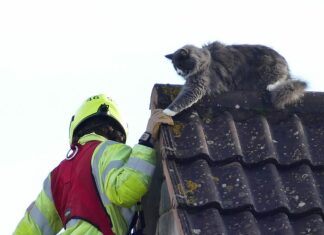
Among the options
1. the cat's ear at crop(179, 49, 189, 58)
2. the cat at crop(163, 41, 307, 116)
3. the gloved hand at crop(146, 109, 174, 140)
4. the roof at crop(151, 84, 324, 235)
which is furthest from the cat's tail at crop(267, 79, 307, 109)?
the cat's ear at crop(179, 49, 189, 58)

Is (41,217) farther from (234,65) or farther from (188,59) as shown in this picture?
(188,59)

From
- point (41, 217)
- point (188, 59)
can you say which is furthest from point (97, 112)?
point (188, 59)

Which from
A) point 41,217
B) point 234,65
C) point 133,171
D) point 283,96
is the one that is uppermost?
point 283,96

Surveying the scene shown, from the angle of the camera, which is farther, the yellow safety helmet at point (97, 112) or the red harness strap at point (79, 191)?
the yellow safety helmet at point (97, 112)

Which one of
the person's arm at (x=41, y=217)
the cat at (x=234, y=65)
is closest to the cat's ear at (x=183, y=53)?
the cat at (x=234, y=65)

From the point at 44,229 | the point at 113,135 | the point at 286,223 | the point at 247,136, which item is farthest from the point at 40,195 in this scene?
the point at 286,223

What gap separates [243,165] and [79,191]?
866mm

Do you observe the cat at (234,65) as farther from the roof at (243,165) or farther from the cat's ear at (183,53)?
the roof at (243,165)

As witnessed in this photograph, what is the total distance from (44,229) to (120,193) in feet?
2.79

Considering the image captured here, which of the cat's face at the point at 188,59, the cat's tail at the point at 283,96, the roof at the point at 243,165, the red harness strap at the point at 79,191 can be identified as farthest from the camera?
the cat's face at the point at 188,59

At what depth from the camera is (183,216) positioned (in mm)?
3555

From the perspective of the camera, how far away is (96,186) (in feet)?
→ 14.1

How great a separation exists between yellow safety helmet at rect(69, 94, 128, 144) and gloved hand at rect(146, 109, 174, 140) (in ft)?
2.16

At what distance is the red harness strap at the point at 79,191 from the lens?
418cm
